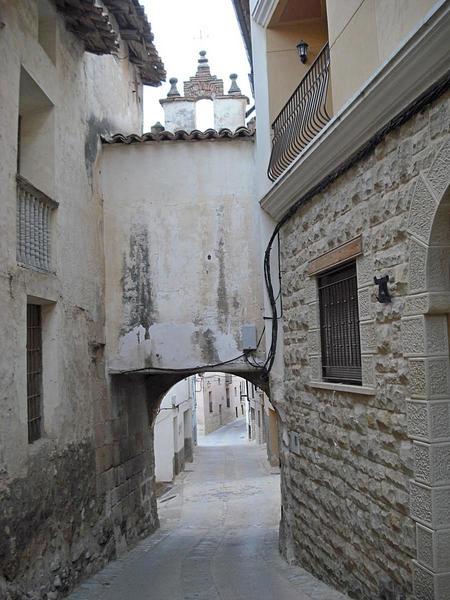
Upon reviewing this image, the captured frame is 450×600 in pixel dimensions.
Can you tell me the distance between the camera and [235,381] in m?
52.5

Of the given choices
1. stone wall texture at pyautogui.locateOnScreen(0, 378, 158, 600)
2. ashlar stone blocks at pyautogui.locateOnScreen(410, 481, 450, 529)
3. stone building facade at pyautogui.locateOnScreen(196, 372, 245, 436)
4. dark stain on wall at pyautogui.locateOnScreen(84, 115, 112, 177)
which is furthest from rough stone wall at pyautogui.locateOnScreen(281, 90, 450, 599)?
stone building facade at pyautogui.locateOnScreen(196, 372, 245, 436)

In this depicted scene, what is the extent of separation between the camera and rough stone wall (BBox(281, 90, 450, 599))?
14.1 feet

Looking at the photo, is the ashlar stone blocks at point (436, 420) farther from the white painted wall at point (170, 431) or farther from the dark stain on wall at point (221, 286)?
the white painted wall at point (170, 431)

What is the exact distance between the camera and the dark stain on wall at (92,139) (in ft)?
26.7

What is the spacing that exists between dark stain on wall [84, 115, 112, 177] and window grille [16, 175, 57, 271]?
61.5 inches

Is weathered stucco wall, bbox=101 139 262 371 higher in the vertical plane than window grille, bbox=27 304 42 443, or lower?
higher

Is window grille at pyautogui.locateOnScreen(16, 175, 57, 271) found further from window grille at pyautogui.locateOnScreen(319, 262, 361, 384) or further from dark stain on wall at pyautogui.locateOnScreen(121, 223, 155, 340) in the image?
window grille at pyautogui.locateOnScreen(319, 262, 361, 384)

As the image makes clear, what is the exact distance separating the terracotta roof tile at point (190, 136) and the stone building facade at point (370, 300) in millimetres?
1248

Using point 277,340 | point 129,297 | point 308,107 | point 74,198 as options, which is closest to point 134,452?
point 129,297

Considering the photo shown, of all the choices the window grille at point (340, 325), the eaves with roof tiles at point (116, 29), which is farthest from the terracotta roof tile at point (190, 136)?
the window grille at point (340, 325)

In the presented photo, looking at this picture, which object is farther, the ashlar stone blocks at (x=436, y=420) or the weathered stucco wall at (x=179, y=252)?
the weathered stucco wall at (x=179, y=252)

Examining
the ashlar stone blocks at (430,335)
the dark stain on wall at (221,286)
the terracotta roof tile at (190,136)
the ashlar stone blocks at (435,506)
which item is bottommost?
the ashlar stone blocks at (435,506)

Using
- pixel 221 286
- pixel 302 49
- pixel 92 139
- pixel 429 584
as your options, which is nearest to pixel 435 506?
pixel 429 584

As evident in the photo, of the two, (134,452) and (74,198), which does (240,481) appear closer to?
(134,452)
